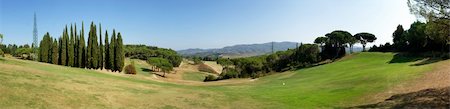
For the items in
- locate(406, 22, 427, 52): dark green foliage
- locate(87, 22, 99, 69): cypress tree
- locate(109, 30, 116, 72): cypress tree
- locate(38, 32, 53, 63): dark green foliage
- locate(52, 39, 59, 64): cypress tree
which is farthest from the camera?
locate(109, 30, 116, 72): cypress tree

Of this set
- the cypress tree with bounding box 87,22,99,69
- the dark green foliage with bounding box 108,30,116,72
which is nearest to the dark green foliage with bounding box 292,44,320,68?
the dark green foliage with bounding box 108,30,116,72

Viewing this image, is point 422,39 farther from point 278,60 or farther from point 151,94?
point 151,94

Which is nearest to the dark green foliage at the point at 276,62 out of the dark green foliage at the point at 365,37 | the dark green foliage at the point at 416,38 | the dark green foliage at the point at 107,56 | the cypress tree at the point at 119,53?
the dark green foliage at the point at 365,37

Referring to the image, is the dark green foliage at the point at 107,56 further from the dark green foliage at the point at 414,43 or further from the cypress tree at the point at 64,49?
the dark green foliage at the point at 414,43

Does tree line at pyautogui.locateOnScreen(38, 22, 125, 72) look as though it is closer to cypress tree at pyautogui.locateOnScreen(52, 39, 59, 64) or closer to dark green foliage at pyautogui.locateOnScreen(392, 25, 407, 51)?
cypress tree at pyautogui.locateOnScreen(52, 39, 59, 64)

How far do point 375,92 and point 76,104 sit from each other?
942 inches

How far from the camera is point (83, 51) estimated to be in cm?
8481

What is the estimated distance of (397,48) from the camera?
324 feet

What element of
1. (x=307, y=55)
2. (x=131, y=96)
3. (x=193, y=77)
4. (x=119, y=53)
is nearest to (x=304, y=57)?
(x=307, y=55)

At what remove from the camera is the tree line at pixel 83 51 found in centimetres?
8375

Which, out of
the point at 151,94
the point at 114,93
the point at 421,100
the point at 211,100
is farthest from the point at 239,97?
the point at 421,100

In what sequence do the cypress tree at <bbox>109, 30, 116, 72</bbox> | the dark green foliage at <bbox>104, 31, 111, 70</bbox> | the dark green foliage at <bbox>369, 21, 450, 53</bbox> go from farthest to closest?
the cypress tree at <bbox>109, 30, 116, 72</bbox>
the dark green foliage at <bbox>104, 31, 111, 70</bbox>
the dark green foliage at <bbox>369, 21, 450, 53</bbox>

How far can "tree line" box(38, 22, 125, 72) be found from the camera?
8375 centimetres

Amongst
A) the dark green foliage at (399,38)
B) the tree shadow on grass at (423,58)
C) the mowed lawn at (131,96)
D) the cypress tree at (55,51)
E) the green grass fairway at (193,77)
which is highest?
the dark green foliage at (399,38)
